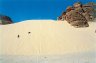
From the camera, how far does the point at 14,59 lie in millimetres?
8344

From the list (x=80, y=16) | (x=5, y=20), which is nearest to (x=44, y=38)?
(x=5, y=20)

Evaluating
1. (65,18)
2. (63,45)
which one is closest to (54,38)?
(63,45)

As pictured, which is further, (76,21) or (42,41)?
(76,21)

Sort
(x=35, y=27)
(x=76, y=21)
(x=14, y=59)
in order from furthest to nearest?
(x=76, y=21), (x=35, y=27), (x=14, y=59)

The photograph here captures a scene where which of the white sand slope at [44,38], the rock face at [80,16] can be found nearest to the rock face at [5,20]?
the white sand slope at [44,38]

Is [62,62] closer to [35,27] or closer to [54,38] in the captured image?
[54,38]

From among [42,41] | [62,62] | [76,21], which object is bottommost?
[62,62]

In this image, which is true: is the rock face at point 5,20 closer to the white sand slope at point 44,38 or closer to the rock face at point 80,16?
the white sand slope at point 44,38

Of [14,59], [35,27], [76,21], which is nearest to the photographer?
[14,59]

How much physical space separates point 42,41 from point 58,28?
2.42 feet

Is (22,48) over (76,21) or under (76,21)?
under

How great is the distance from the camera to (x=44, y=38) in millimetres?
8773

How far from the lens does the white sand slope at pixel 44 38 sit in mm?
8484

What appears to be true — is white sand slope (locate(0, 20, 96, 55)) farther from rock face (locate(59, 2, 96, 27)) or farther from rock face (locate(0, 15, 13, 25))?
rock face (locate(59, 2, 96, 27))
